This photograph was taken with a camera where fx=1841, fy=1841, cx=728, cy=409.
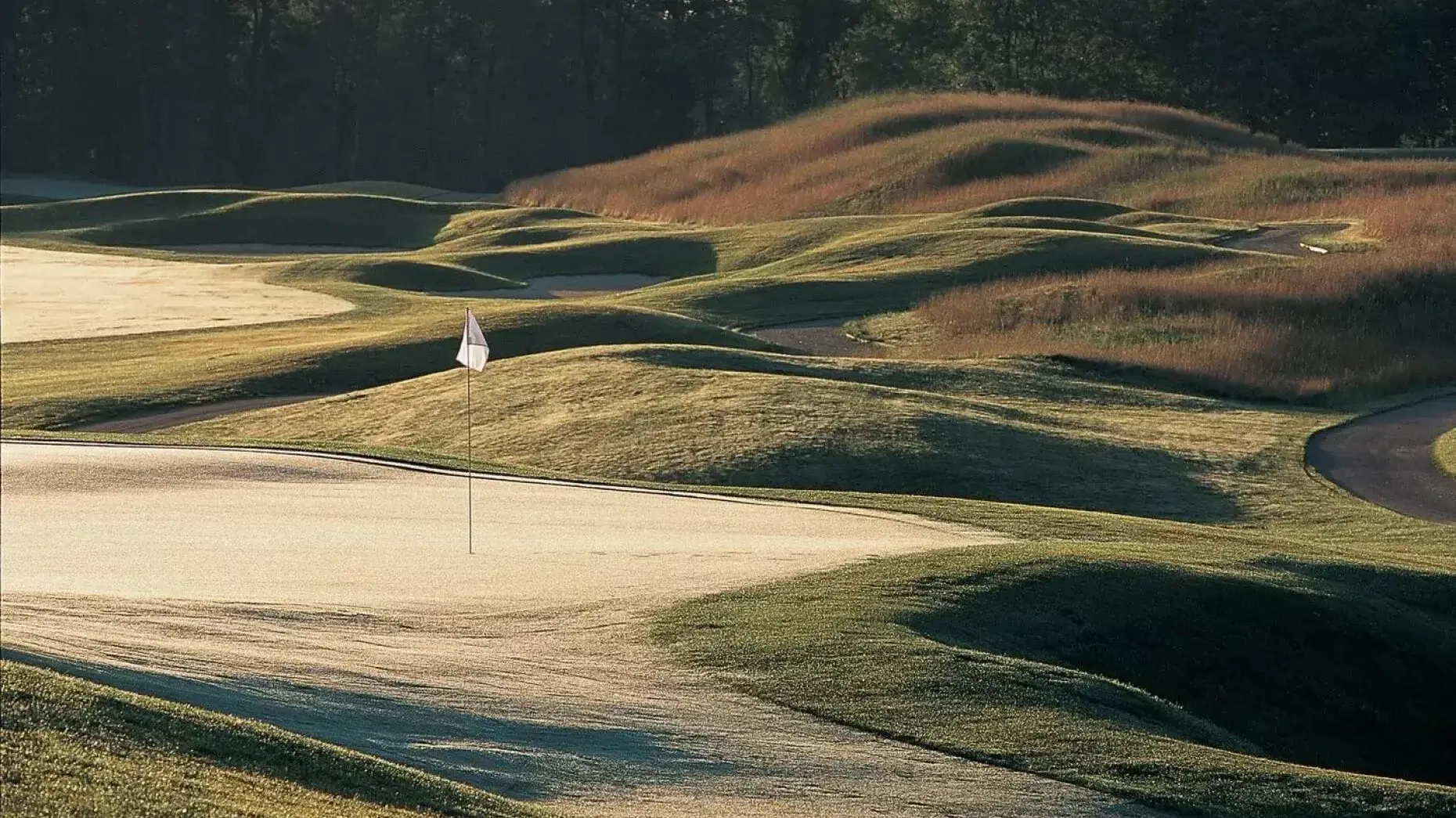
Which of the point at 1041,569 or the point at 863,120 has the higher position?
the point at 863,120

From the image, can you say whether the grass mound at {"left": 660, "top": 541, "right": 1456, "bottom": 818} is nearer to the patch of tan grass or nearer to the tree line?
the patch of tan grass

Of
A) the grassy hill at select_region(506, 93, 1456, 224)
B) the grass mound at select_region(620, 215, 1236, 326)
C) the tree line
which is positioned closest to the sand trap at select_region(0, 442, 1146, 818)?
the grass mound at select_region(620, 215, 1236, 326)

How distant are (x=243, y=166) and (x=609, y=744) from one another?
3979 inches

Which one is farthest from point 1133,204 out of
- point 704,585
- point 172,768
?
point 172,768

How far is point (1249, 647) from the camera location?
51.8ft

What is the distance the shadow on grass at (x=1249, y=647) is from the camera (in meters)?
14.8

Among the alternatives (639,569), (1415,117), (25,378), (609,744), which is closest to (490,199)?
(1415,117)

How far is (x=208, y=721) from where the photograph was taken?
9.25 metres

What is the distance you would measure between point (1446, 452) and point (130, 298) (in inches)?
1272

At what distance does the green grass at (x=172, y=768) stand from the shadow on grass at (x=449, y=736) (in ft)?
1.83

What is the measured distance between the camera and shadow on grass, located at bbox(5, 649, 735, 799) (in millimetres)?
10023

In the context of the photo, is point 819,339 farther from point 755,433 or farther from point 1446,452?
point 1446,452

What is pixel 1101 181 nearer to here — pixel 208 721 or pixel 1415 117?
pixel 1415 117

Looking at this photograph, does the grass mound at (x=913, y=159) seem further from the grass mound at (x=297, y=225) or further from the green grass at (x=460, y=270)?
the grass mound at (x=297, y=225)
